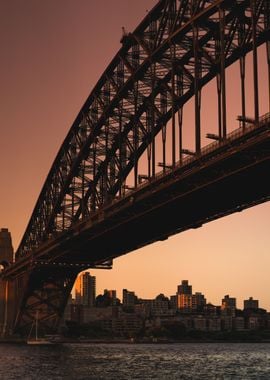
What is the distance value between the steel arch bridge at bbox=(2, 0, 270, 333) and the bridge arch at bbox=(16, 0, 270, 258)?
4.2 inches

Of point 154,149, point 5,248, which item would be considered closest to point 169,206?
point 154,149

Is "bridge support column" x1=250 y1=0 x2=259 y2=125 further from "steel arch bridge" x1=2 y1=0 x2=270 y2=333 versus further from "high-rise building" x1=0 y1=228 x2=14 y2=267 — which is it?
"high-rise building" x1=0 y1=228 x2=14 y2=267

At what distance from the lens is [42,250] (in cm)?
10444

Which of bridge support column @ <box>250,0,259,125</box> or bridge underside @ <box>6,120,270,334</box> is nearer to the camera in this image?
bridge support column @ <box>250,0,259,125</box>

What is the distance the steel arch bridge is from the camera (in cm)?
5420

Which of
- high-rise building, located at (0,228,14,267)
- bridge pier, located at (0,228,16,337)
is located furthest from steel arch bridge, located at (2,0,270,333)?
high-rise building, located at (0,228,14,267)

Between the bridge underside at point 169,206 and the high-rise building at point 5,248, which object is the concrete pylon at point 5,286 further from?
the bridge underside at point 169,206

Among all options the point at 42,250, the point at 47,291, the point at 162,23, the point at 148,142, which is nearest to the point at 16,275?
the point at 47,291

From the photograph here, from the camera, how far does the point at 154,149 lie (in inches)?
2795

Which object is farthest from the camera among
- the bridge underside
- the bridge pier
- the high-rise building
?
the high-rise building

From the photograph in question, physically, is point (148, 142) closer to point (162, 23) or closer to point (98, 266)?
point (162, 23)

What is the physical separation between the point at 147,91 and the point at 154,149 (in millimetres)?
7164

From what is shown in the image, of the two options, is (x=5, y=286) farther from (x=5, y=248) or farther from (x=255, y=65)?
(x=255, y=65)

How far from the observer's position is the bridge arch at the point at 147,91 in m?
58.4
